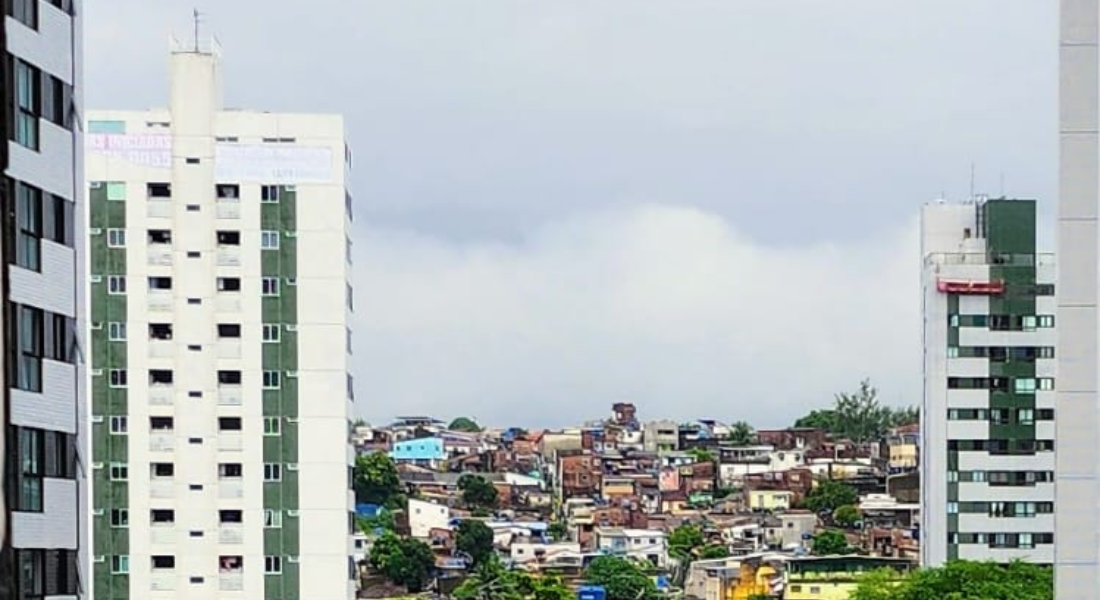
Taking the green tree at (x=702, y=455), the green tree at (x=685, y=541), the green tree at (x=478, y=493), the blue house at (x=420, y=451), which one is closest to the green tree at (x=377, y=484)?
the green tree at (x=478, y=493)

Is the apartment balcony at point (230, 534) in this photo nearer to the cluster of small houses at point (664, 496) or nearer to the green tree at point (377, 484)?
the cluster of small houses at point (664, 496)

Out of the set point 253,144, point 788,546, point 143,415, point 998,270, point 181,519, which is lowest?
point 788,546

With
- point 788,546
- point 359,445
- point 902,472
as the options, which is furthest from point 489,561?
point 359,445

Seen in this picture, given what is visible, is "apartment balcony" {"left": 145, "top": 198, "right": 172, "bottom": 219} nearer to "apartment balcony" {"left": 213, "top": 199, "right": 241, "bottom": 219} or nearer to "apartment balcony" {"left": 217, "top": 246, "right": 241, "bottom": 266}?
"apartment balcony" {"left": 213, "top": 199, "right": 241, "bottom": 219}

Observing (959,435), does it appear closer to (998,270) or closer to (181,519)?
(998,270)

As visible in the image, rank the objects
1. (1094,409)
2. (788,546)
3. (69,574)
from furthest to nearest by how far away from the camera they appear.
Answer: (788,546)
(1094,409)
(69,574)

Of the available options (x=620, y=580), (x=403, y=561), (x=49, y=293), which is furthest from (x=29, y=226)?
(x=403, y=561)

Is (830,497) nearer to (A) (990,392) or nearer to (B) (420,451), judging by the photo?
(B) (420,451)
